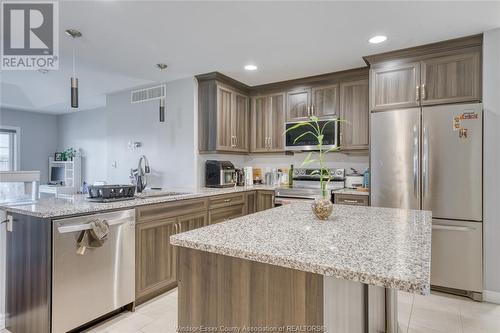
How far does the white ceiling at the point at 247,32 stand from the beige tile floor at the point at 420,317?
8.10 ft

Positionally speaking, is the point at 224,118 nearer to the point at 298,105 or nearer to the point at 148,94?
the point at 298,105

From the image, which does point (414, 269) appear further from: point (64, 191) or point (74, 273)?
point (64, 191)

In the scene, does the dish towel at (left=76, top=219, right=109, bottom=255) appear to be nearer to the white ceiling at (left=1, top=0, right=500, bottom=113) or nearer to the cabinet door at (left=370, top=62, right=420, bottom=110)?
the white ceiling at (left=1, top=0, right=500, bottom=113)

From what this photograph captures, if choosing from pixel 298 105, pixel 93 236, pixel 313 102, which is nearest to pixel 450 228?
pixel 313 102

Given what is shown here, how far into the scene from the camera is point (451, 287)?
271 cm

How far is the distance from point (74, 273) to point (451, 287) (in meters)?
3.29

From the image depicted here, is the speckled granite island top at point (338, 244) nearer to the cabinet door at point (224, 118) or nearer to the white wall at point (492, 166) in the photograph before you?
the white wall at point (492, 166)

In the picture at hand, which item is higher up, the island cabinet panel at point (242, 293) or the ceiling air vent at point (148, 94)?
the ceiling air vent at point (148, 94)

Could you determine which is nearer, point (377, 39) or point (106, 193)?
point (106, 193)

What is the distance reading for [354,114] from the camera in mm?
3652

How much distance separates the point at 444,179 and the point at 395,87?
3.56ft

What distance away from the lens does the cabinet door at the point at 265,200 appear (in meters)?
3.85

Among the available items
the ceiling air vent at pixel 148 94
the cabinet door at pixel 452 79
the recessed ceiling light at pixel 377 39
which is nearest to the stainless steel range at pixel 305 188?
the cabinet door at pixel 452 79

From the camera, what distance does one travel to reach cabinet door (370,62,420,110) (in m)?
2.98
